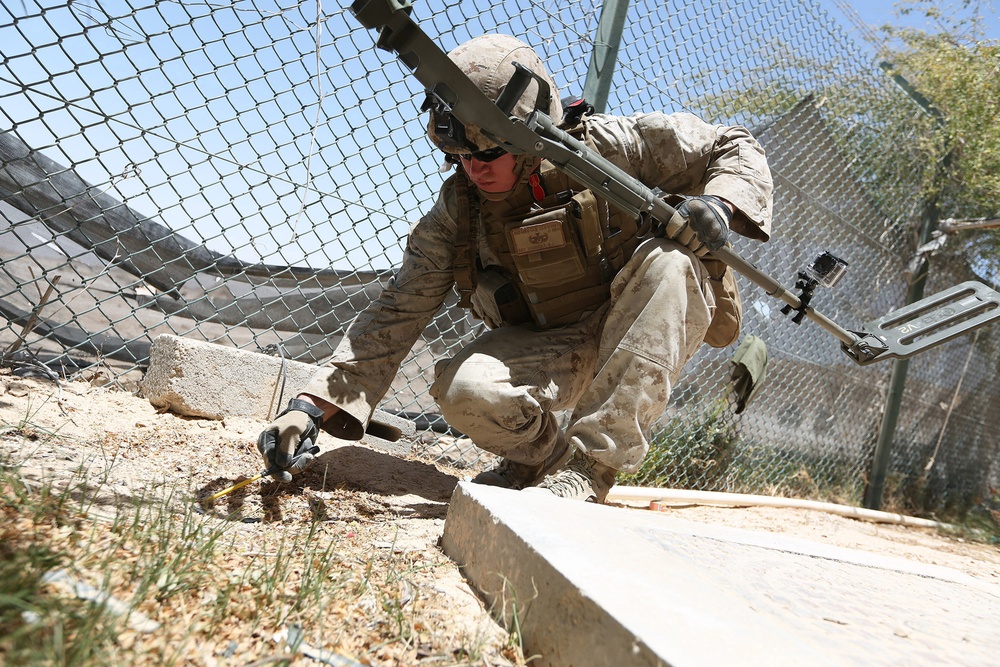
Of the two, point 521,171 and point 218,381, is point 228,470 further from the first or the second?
point 521,171

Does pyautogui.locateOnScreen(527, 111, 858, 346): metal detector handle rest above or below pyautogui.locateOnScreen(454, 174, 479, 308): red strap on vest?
above

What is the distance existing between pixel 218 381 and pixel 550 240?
1.23m

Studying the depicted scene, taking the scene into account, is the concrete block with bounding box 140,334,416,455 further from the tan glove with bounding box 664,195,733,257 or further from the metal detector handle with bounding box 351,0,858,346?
the tan glove with bounding box 664,195,733,257

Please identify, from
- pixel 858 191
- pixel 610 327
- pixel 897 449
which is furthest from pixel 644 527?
pixel 897 449

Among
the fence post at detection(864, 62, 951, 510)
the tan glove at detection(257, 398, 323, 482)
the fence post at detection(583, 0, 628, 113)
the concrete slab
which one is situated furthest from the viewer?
the fence post at detection(864, 62, 951, 510)

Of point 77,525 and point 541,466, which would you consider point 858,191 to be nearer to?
point 541,466

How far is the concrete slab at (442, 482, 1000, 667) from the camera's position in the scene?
0.87 metres

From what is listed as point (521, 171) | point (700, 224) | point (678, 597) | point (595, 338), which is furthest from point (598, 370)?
Result: point (678, 597)

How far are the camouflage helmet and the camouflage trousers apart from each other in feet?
1.85

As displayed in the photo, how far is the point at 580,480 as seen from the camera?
1799 millimetres

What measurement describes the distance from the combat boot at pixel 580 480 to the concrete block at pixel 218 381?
53cm

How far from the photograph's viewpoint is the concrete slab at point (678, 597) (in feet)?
2.86

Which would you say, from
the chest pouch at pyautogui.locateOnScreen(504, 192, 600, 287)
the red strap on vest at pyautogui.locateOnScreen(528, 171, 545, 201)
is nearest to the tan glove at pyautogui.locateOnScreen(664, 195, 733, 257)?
the chest pouch at pyautogui.locateOnScreen(504, 192, 600, 287)

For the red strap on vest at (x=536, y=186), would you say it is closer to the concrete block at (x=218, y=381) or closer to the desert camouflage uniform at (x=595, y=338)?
the desert camouflage uniform at (x=595, y=338)
